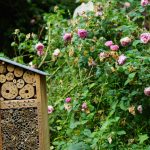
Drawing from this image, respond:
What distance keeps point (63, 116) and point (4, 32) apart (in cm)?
335

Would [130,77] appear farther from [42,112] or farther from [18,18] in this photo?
[18,18]

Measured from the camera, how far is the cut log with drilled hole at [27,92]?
2.82 meters

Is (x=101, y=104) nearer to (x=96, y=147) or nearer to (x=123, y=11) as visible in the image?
(x=96, y=147)

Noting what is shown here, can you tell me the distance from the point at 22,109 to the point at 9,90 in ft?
0.36

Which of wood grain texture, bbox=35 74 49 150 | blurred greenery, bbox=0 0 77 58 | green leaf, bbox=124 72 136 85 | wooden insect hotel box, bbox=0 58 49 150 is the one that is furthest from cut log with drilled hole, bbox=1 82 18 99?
blurred greenery, bbox=0 0 77 58

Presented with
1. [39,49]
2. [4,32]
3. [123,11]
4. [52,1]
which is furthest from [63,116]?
[52,1]

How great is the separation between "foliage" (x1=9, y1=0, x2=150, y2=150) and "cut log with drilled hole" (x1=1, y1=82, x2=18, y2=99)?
20.8 inches

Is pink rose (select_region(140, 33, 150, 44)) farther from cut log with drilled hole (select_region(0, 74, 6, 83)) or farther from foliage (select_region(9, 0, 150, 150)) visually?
cut log with drilled hole (select_region(0, 74, 6, 83))

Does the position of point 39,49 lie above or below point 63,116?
above

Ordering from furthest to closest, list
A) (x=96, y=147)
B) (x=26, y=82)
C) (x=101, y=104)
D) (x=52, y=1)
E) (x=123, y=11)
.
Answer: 1. (x=52, y=1)
2. (x=123, y=11)
3. (x=101, y=104)
4. (x=96, y=147)
5. (x=26, y=82)

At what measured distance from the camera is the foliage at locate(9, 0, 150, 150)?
3404 mm

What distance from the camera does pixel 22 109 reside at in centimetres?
285

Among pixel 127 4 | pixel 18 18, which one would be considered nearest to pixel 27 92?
pixel 127 4

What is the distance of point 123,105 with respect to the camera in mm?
3461
